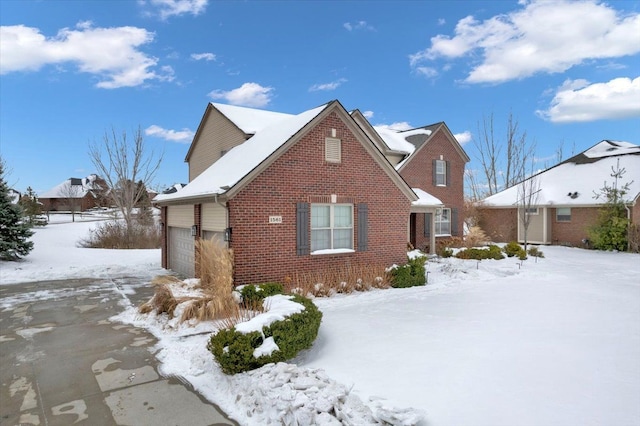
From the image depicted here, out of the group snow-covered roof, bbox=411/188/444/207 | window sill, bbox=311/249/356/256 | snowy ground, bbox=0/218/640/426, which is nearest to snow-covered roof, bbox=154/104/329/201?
window sill, bbox=311/249/356/256

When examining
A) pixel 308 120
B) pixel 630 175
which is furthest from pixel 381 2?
pixel 630 175

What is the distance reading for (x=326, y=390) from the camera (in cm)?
433

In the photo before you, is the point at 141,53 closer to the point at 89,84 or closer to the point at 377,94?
the point at 89,84

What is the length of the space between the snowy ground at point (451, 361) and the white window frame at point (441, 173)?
11.6 metres

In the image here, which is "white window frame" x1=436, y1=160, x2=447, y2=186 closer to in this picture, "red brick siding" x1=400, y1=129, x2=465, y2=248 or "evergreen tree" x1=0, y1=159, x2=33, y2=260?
"red brick siding" x1=400, y1=129, x2=465, y2=248

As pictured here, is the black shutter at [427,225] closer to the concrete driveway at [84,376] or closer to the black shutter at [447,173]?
the black shutter at [447,173]

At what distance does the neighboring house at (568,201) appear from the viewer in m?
22.4

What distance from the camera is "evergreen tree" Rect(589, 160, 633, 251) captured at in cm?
2034

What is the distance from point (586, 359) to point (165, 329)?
24.4ft

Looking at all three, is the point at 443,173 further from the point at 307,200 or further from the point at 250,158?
the point at 250,158

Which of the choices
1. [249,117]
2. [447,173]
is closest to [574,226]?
[447,173]

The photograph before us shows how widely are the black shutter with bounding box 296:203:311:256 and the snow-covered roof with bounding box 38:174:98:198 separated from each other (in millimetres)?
63201

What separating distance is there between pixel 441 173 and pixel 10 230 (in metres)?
22.0

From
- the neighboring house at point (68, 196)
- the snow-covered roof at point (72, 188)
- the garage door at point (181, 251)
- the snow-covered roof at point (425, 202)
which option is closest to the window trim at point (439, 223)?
the snow-covered roof at point (425, 202)
